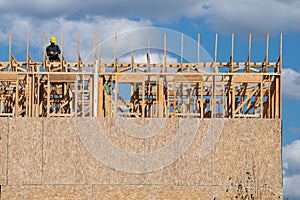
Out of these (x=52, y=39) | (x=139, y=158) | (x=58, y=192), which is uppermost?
(x=52, y=39)

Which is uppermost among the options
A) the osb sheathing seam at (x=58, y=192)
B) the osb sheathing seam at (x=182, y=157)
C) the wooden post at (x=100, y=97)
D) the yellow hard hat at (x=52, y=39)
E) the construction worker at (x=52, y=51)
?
the yellow hard hat at (x=52, y=39)

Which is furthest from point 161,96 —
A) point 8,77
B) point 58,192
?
point 58,192

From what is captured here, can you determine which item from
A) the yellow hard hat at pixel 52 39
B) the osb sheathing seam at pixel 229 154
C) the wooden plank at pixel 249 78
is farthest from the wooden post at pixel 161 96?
the yellow hard hat at pixel 52 39

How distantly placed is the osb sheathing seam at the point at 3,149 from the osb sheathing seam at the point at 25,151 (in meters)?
0.11

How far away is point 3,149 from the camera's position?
21953 millimetres

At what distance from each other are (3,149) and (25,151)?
1.96 feet

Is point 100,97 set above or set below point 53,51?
below

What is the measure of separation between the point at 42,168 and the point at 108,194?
194 cm

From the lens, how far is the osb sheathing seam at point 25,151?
2183cm

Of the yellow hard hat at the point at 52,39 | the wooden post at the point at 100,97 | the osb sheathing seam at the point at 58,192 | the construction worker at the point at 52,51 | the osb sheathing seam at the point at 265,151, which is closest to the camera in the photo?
the osb sheathing seam at the point at 58,192

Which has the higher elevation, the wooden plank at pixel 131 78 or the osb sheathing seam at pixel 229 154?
the wooden plank at pixel 131 78

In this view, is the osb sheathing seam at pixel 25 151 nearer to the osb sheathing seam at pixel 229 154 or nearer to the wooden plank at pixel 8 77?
the wooden plank at pixel 8 77

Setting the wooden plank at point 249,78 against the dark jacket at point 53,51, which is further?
the dark jacket at point 53,51

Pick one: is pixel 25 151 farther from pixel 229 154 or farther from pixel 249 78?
pixel 249 78
